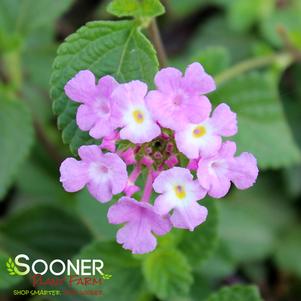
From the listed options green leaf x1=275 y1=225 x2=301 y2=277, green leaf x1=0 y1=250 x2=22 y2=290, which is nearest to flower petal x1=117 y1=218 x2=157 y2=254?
green leaf x1=0 y1=250 x2=22 y2=290

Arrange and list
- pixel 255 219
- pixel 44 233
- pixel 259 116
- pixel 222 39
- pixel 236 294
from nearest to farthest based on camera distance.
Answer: pixel 236 294
pixel 259 116
pixel 44 233
pixel 255 219
pixel 222 39

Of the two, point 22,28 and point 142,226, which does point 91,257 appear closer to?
Result: point 142,226

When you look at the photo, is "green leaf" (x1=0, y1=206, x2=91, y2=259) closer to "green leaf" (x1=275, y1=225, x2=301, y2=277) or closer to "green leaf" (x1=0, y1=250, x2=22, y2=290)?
"green leaf" (x1=0, y1=250, x2=22, y2=290)

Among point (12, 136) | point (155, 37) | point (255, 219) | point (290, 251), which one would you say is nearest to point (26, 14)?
point (12, 136)

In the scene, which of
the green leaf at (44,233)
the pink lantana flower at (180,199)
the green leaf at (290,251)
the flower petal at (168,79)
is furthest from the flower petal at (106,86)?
the green leaf at (290,251)

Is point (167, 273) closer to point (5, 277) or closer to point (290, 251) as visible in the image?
point (5, 277)

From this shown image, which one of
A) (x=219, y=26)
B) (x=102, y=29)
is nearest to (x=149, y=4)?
(x=102, y=29)

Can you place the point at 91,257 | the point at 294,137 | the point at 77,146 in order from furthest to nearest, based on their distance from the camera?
the point at 294,137
the point at 91,257
the point at 77,146
